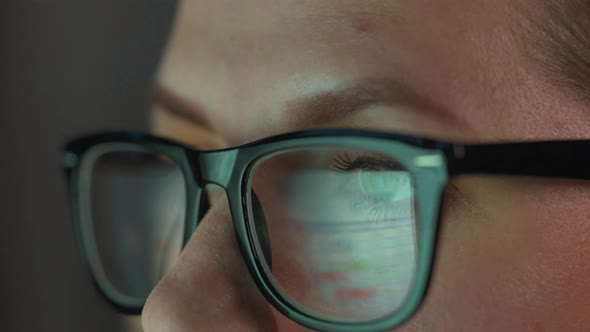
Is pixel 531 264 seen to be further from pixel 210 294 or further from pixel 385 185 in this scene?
pixel 210 294

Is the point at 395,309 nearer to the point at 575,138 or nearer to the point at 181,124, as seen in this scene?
the point at 575,138

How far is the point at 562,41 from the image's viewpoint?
415 mm

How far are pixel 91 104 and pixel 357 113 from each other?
0.44 m

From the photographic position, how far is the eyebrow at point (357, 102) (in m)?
0.43

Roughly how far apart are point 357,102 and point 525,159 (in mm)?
110

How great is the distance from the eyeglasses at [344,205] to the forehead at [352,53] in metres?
0.03

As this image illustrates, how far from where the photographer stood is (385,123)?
1.44ft

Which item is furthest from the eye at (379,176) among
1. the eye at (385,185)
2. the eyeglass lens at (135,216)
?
the eyeglass lens at (135,216)

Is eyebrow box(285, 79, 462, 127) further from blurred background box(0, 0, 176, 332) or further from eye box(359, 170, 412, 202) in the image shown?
blurred background box(0, 0, 176, 332)

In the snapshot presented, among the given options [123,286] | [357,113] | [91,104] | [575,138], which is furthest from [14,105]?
[575,138]

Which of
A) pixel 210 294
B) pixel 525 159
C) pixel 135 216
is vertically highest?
pixel 525 159

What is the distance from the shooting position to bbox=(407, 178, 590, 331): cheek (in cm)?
41

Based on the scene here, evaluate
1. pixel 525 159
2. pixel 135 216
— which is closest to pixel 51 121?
pixel 135 216

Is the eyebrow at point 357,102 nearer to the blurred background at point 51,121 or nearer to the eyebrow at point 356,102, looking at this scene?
the eyebrow at point 356,102
